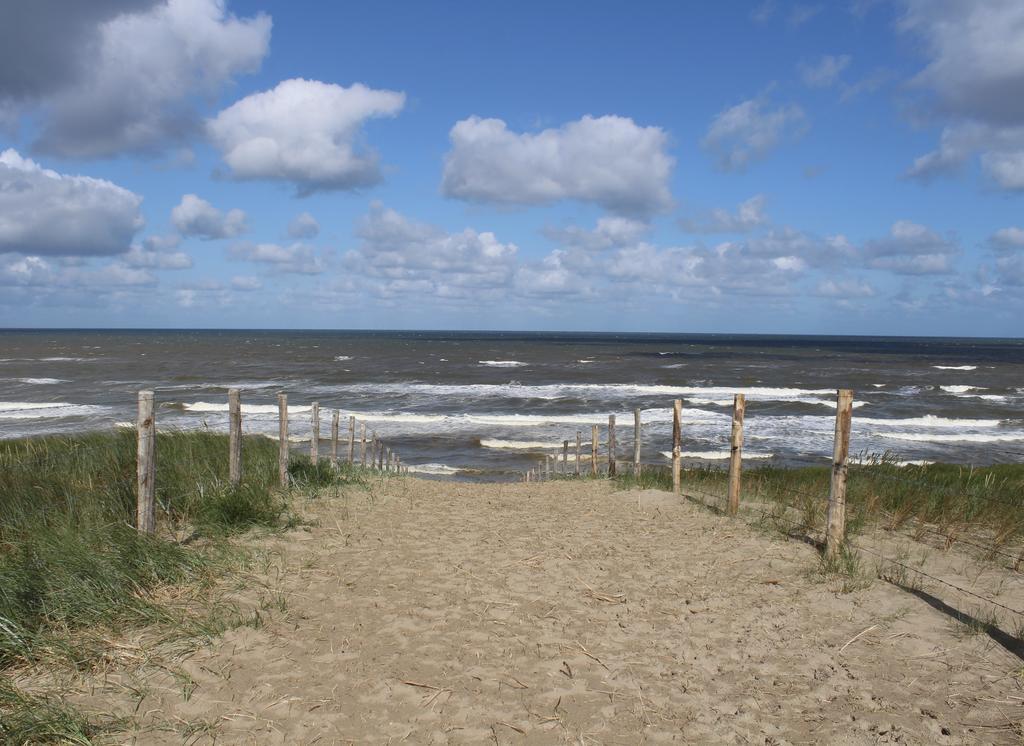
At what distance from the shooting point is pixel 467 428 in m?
30.9

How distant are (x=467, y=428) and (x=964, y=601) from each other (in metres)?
25.3

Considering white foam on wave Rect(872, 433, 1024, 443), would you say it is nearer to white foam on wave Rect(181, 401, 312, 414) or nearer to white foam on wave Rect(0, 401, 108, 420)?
white foam on wave Rect(181, 401, 312, 414)

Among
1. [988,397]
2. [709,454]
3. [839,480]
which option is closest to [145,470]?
[839,480]

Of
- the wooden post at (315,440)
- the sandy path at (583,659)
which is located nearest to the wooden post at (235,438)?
the sandy path at (583,659)

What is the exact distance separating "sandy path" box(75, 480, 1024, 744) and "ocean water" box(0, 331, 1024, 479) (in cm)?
1224

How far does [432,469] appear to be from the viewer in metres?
22.2

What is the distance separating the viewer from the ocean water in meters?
26.8

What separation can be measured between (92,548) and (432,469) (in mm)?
16253

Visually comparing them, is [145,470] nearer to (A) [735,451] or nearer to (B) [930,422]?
(A) [735,451]

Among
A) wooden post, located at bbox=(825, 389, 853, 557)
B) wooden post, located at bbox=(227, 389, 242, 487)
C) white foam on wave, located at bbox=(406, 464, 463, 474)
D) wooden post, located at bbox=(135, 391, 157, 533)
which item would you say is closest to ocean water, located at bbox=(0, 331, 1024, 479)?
white foam on wave, located at bbox=(406, 464, 463, 474)

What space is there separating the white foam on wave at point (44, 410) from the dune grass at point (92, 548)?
86.9ft

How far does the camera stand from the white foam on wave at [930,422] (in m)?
33.1

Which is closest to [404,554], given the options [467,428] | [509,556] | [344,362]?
[509,556]

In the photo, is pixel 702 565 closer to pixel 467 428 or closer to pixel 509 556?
pixel 509 556
